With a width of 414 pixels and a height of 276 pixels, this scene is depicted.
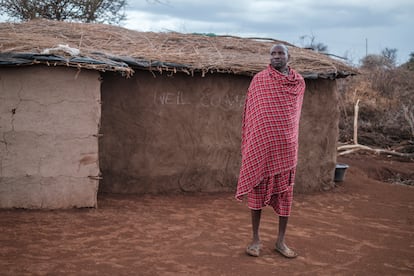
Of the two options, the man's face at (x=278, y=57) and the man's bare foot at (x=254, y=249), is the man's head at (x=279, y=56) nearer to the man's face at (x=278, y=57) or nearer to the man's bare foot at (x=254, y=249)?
the man's face at (x=278, y=57)

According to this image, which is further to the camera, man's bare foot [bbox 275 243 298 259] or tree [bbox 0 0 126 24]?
tree [bbox 0 0 126 24]

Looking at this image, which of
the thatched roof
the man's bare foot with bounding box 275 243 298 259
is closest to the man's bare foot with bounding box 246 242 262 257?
the man's bare foot with bounding box 275 243 298 259

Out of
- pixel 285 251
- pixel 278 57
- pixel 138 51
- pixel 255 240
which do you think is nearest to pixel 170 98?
pixel 138 51

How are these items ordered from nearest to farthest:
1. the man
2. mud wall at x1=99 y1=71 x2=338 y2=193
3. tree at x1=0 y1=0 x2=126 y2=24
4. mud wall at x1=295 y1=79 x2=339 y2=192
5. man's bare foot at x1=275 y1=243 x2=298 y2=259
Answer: the man < man's bare foot at x1=275 y1=243 x2=298 y2=259 < mud wall at x1=99 y1=71 x2=338 y2=193 < mud wall at x1=295 y1=79 x2=339 y2=192 < tree at x1=0 y1=0 x2=126 y2=24

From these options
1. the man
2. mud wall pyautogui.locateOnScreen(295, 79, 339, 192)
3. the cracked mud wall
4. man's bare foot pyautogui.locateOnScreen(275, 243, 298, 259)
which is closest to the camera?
the man

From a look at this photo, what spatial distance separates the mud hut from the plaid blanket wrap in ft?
6.07

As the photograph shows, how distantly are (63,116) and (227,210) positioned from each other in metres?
2.11

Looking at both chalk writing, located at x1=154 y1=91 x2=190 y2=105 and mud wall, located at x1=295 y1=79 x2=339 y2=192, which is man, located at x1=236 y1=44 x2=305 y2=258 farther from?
mud wall, located at x1=295 y1=79 x2=339 y2=192

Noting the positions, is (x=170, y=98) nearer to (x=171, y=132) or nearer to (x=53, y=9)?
(x=171, y=132)

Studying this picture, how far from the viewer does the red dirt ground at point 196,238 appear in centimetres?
379

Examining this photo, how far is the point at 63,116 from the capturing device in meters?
5.16

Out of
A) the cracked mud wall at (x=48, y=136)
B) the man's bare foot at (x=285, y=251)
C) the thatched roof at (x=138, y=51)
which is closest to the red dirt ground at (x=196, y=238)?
the man's bare foot at (x=285, y=251)

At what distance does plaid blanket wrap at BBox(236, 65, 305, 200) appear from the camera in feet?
13.2

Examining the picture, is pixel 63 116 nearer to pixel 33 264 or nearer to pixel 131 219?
A: pixel 131 219
